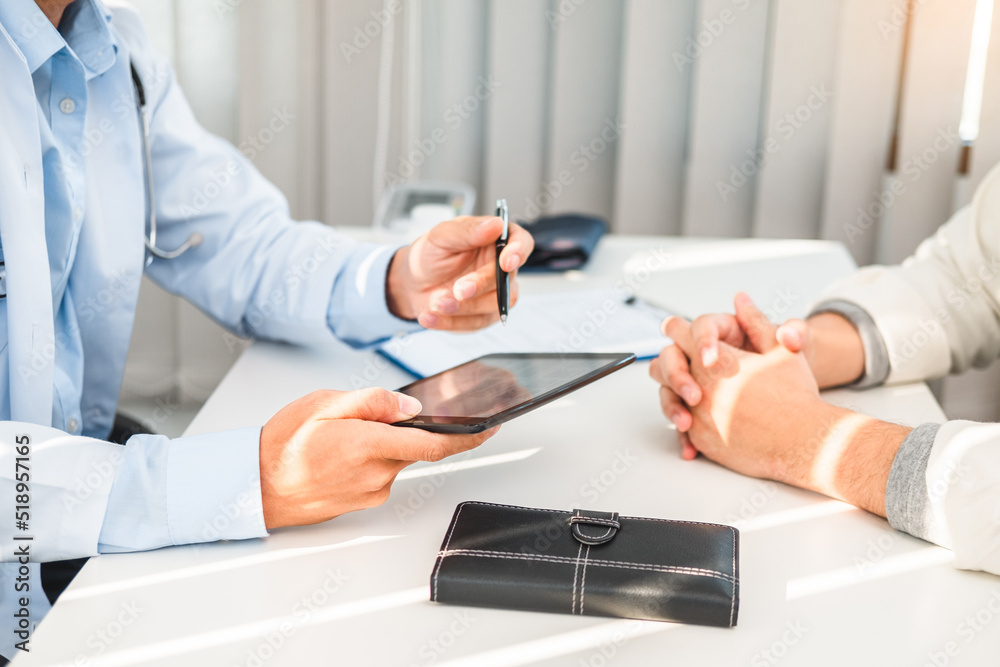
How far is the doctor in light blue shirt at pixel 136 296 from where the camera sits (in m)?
0.68

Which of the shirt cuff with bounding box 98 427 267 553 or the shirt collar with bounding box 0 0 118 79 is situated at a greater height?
the shirt collar with bounding box 0 0 118 79

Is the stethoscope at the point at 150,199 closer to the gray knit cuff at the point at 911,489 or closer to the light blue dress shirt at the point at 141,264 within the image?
the light blue dress shirt at the point at 141,264

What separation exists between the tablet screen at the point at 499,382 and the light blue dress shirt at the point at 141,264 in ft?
0.55

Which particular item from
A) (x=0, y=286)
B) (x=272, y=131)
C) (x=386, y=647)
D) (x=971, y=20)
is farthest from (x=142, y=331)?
(x=971, y=20)

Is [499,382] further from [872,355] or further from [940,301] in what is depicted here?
[940,301]

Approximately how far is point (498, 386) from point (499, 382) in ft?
0.05

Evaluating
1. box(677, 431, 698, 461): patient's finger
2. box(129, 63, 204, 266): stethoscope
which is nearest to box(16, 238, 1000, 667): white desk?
box(677, 431, 698, 461): patient's finger

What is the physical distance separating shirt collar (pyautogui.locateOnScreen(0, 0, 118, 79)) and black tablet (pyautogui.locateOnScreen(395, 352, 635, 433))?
0.52 meters

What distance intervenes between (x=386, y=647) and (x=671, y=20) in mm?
1621

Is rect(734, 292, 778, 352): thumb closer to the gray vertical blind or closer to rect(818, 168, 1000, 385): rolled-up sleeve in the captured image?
rect(818, 168, 1000, 385): rolled-up sleeve

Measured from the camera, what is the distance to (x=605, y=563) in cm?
60

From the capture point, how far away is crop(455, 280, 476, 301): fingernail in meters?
0.95

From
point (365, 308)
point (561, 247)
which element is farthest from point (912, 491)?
point (561, 247)

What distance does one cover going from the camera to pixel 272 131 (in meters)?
2.01
